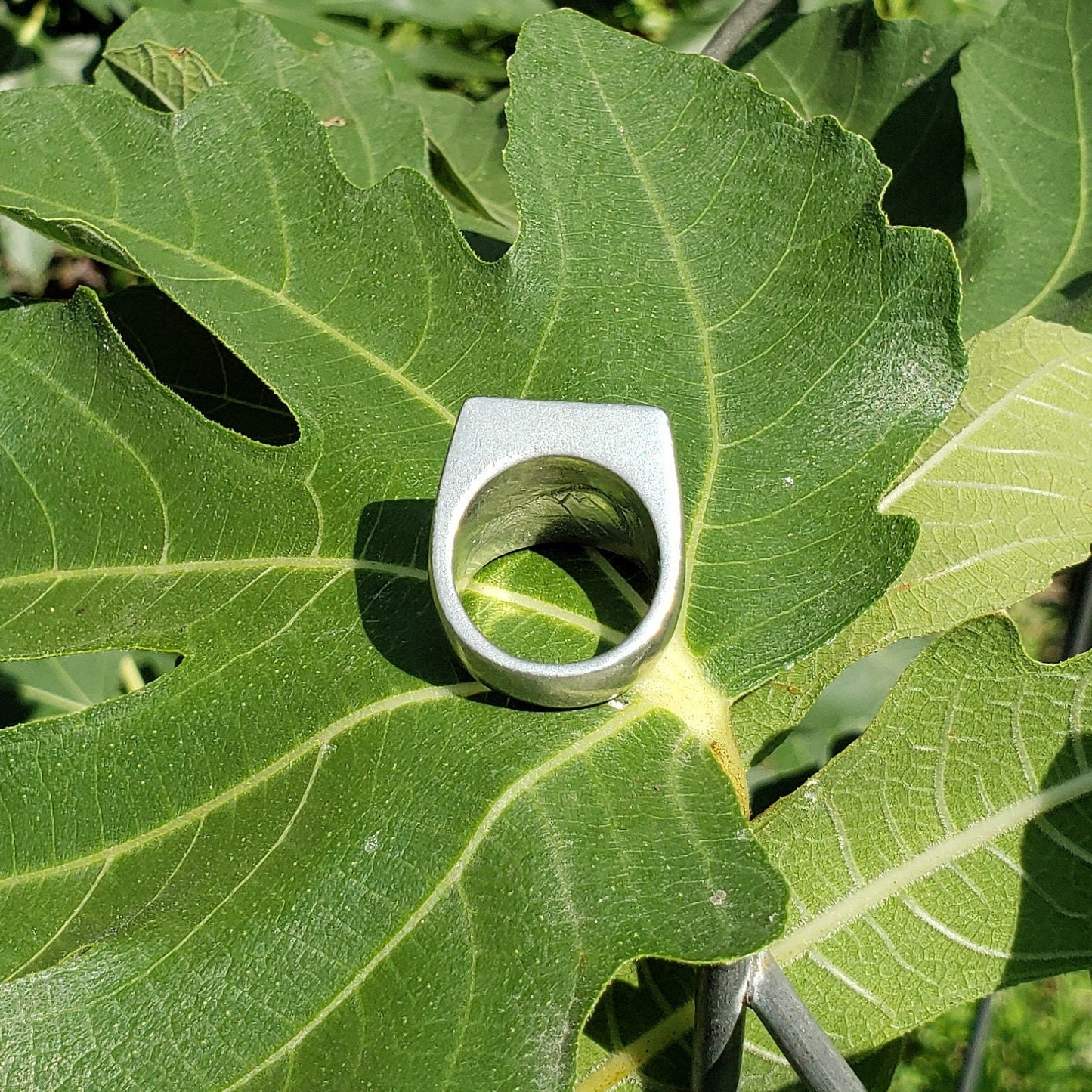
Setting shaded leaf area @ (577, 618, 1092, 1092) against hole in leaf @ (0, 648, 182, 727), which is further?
hole in leaf @ (0, 648, 182, 727)

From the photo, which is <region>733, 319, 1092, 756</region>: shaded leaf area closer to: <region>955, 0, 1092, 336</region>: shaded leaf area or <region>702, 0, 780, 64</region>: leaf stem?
<region>955, 0, 1092, 336</region>: shaded leaf area

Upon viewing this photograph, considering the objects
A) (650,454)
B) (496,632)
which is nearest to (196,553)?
(496,632)

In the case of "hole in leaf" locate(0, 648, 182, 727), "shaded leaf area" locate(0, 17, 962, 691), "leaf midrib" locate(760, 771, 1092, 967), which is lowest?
"hole in leaf" locate(0, 648, 182, 727)

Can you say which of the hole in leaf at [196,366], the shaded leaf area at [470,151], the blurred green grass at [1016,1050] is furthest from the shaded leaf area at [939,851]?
the blurred green grass at [1016,1050]

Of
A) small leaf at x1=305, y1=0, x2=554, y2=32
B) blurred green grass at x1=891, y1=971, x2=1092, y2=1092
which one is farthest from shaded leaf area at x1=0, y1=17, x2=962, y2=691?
blurred green grass at x1=891, y1=971, x2=1092, y2=1092

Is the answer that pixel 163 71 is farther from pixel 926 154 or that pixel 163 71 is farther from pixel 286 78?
pixel 926 154

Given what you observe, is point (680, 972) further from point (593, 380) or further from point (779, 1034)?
point (593, 380)
